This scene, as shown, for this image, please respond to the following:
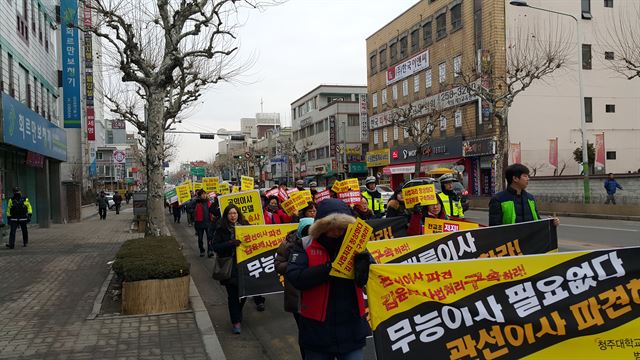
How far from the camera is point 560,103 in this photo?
38.1m

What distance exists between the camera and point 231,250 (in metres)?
7.21

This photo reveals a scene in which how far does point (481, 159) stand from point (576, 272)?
118ft

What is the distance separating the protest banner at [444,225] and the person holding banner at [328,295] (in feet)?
13.4

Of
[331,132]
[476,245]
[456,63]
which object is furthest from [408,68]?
[476,245]

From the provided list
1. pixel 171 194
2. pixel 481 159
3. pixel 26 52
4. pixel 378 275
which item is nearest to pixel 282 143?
pixel 481 159

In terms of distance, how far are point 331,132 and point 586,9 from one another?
32316 millimetres

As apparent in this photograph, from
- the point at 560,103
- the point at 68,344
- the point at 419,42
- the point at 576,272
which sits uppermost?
the point at 419,42

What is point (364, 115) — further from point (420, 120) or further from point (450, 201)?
point (450, 201)

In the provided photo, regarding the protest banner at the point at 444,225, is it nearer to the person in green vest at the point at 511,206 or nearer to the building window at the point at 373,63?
the person in green vest at the point at 511,206

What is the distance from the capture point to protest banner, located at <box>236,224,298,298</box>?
7.36 meters

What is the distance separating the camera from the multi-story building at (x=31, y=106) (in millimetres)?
17414

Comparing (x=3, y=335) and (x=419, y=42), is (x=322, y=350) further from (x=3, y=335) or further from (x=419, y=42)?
(x=419, y=42)

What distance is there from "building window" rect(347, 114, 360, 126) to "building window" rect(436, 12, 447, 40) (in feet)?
83.4

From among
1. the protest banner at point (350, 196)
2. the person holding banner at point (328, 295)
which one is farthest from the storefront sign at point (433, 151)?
the person holding banner at point (328, 295)
